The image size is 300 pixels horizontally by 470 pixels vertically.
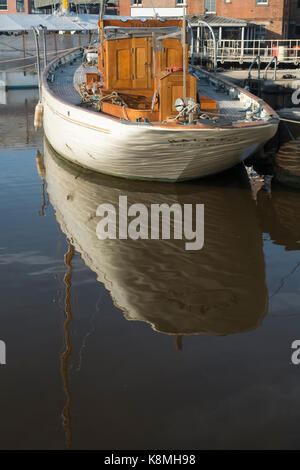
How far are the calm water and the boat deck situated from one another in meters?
2.81

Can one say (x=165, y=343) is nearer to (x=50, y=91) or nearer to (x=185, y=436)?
(x=185, y=436)

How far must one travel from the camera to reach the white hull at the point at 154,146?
11734mm

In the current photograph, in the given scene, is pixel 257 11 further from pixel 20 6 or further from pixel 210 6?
pixel 20 6

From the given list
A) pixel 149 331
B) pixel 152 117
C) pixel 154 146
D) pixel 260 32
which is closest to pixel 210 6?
pixel 260 32

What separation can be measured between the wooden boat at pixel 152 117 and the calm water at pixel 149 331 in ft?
3.67

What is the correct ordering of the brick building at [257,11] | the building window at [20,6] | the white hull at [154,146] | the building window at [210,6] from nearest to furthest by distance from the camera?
the white hull at [154,146] < the brick building at [257,11] < the building window at [210,6] < the building window at [20,6]

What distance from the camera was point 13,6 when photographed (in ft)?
237

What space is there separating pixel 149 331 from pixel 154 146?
5.81 meters

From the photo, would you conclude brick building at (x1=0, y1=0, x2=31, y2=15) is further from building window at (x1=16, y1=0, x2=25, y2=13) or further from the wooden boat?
the wooden boat

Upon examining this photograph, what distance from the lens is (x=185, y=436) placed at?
5324 mm

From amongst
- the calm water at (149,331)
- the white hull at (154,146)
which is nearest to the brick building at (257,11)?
the white hull at (154,146)

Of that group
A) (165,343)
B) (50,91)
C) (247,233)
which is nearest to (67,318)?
(165,343)

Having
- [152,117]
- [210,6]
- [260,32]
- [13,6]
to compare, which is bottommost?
[152,117]

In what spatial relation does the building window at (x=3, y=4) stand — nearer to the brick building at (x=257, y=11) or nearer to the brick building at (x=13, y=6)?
the brick building at (x=13, y=6)
